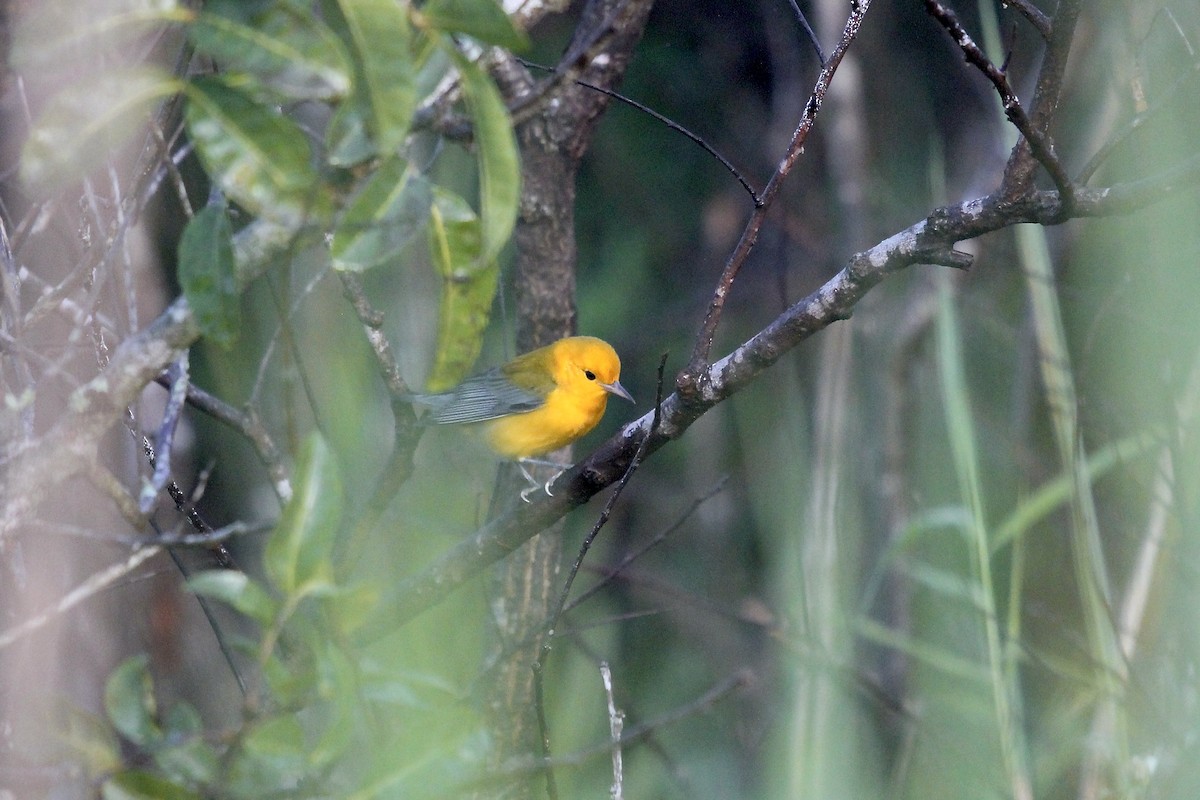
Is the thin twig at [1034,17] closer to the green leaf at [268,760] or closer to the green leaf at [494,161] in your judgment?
the green leaf at [494,161]

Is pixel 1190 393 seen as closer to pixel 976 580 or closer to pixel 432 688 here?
pixel 976 580

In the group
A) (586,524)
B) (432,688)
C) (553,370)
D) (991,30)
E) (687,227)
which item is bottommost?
(432,688)

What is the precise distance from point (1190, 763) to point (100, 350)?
2433 millimetres

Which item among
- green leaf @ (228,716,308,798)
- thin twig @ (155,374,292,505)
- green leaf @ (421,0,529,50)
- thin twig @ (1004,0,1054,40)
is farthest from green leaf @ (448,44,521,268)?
thin twig @ (155,374,292,505)

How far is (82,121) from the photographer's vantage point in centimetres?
112

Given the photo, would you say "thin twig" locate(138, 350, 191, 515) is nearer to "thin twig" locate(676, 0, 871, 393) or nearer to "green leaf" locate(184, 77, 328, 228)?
"green leaf" locate(184, 77, 328, 228)

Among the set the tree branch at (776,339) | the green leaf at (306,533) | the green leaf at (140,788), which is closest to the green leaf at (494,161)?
the green leaf at (306,533)

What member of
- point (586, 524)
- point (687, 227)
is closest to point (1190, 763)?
point (586, 524)

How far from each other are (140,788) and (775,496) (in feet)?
13.5

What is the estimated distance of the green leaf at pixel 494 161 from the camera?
119 cm

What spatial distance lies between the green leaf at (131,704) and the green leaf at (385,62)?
0.64m

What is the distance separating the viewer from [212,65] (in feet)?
6.84

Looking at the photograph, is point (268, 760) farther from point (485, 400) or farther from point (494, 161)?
point (485, 400)

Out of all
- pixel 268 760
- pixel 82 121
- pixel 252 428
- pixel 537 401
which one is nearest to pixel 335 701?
pixel 268 760
